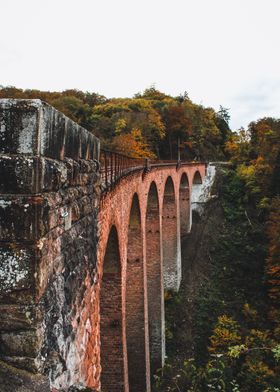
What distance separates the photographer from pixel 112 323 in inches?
363

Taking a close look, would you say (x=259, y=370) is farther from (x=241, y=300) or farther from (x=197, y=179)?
(x=197, y=179)

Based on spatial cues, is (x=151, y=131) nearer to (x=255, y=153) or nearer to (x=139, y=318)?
(x=255, y=153)

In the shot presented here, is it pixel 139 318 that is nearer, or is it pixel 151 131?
pixel 139 318

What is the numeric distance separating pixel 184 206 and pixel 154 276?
42.7ft

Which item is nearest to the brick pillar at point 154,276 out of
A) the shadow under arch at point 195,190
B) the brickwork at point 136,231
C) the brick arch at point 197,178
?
the brickwork at point 136,231

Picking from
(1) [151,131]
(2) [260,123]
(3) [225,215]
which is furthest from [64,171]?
(2) [260,123]

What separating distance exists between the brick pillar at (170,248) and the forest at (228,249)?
103 centimetres

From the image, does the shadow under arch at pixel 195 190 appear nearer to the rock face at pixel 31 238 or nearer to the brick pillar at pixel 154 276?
the brick pillar at pixel 154 276

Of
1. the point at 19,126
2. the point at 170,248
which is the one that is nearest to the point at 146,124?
the point at 170,248

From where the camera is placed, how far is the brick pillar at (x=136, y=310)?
13508 mm

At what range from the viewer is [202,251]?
27.5 metres

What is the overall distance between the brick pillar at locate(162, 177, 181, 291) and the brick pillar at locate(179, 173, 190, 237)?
595cm

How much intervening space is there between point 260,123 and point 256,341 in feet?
105

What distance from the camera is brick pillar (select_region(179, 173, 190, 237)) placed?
29984 mm
